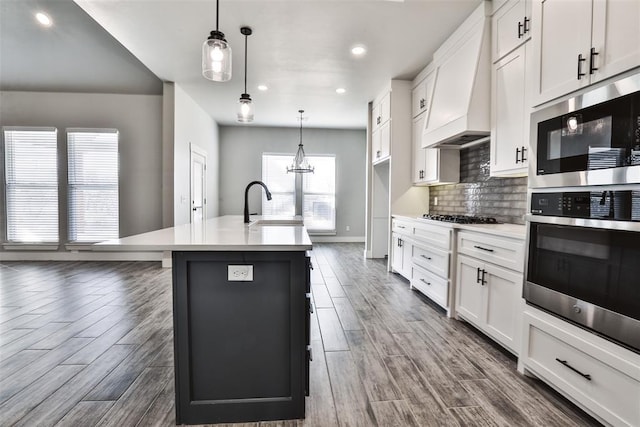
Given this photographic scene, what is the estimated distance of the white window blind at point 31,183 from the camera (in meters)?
5.41

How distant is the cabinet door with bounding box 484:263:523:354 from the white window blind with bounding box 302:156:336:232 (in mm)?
5656

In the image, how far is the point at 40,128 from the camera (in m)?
5.39

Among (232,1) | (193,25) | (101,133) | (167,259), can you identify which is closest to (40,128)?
(101,133)

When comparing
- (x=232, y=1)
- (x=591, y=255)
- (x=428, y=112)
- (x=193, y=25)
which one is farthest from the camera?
(x=428, y=112)

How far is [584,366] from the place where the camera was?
1542 mm

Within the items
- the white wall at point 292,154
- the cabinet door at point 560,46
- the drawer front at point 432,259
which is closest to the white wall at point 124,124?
the white wall at point 292,154

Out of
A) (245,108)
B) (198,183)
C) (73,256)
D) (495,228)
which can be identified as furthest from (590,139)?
(73,256)

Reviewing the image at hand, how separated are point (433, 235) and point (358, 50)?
2326mm

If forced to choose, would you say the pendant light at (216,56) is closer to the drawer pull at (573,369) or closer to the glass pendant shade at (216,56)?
the glass pendant shade at (216,56)

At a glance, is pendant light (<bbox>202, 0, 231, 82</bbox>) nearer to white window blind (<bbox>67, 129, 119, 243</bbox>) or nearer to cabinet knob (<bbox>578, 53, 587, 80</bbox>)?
cabinet knob (<bbox>578, 53, 587, 80</bbox>)

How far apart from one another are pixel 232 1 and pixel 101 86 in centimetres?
373

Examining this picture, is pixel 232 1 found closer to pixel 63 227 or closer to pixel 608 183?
pixel 608 183

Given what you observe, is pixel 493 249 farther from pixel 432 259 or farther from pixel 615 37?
pixel 615 37

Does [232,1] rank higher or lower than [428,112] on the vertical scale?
higher
